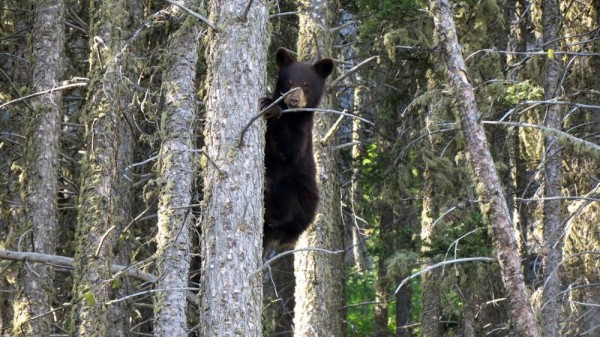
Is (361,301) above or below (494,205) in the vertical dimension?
below

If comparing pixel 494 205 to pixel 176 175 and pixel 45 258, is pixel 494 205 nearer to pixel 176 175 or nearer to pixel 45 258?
pixel 176 175

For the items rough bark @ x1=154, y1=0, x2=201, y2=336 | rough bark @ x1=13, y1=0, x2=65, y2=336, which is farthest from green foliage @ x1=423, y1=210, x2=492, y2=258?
rough bark @ x1=13, y1=0, x2=65, y2=336

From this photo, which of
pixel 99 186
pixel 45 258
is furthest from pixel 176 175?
pixel 45 258

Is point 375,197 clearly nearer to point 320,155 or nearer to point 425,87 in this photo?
point 425,87

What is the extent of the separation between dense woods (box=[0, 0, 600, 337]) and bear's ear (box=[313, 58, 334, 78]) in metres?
0.64

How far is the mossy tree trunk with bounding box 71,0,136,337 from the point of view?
25.3 ft

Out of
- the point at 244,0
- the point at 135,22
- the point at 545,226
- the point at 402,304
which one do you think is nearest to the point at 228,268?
the point at 244,0

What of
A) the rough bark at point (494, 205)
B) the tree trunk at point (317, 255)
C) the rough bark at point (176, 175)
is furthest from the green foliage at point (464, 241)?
the rough bark at point (176, 175)

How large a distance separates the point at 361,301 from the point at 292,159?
13521mm

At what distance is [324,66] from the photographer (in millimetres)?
9477

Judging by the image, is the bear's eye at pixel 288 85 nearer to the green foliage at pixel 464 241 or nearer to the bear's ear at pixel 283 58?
the bear's ear at pixel 283 58

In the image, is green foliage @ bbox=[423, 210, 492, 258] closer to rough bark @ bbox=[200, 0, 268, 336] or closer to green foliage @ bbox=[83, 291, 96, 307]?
green foliage @ bbox=[83, 291, 96, 307]

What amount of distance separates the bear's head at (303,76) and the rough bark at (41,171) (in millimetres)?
2394

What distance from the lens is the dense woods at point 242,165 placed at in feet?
19.9
